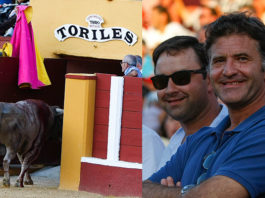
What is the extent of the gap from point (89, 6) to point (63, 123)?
515 millimetres

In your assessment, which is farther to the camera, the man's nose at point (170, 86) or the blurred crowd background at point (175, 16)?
the blurred crowd background at point (175, 16)

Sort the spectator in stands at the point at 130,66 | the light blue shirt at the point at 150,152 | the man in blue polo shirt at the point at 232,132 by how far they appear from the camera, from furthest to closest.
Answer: the spectator in stands at the point at 130,66 < the light blue shirt at the point at 150,152 < the man in blue polo shirt at the point at 232,132

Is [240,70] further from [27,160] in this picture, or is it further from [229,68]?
[27,160]

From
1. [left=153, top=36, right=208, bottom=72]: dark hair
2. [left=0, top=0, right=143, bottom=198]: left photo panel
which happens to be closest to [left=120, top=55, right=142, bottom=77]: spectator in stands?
[left=0, top=0, right=143, bottom=198]: left photo panel

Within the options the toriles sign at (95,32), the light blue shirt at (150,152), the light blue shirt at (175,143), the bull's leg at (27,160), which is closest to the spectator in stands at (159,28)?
the toriles sign at (95,32)

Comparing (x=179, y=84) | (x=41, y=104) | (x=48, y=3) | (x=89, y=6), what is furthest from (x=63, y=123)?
(x=179, y=84)

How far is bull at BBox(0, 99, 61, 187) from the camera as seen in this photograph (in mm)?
2379

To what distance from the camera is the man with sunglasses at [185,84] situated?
1246 mm

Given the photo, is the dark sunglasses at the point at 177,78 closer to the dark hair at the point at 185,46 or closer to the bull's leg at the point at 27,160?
the dark hair at the point at 185,46

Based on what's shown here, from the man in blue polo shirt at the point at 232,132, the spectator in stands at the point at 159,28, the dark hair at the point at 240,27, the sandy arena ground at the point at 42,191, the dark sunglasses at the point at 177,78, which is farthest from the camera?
the spectator in stands at the point at 159,28

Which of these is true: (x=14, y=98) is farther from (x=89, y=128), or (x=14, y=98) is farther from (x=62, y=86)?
(x=89, y=128)

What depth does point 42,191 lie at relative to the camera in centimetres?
220

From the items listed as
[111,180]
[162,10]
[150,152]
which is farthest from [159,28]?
[150,152]

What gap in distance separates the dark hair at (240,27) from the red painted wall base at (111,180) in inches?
50.2
